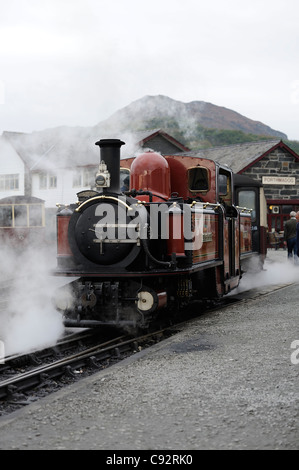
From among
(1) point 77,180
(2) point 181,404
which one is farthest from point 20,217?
(2) point 181,404

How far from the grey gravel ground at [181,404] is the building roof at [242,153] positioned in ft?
74.4

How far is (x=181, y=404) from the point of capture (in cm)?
457

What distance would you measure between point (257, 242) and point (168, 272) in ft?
30.0

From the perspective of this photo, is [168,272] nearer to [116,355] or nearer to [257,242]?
[116,355]

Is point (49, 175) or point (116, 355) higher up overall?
point (49, 175)

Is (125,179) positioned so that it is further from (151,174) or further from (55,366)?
(55,366)

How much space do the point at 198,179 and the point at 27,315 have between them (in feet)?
11.3

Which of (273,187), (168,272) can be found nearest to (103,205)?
(168,272)

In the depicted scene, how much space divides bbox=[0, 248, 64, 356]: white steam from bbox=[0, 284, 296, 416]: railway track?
343 mm

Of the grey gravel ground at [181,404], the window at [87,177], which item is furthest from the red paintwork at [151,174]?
the window at [87,177]

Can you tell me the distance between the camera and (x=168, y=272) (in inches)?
293

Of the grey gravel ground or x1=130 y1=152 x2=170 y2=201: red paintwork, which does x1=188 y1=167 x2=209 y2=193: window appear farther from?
the grey gravel ground

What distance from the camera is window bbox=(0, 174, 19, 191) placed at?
34031 millimetres

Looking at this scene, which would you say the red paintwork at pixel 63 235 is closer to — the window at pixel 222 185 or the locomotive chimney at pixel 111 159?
the locomotive chimney at pixel 111 159
